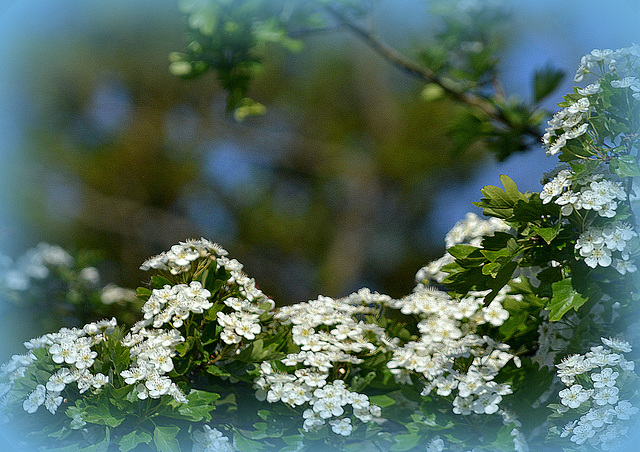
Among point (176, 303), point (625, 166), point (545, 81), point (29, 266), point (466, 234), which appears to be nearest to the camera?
point (625, 166)

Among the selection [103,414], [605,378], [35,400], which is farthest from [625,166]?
[35,400]

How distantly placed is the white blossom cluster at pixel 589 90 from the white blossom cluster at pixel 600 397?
0.36 m

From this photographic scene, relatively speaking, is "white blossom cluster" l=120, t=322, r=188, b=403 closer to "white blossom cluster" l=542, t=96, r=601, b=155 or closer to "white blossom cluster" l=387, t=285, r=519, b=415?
"white blossom cluster" l=387, t=285, r=519, b=415

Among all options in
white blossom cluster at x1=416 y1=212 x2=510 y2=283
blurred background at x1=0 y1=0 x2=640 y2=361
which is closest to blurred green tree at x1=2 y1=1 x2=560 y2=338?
blurred background at x1=0 y1=0 x2=640 y2=361

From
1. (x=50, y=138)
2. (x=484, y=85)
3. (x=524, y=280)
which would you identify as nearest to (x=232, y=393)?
(x=524, y=280)

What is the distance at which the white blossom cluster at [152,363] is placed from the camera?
32.1 inches

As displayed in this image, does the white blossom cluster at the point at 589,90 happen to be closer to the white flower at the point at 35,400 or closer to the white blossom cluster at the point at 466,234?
the white blossom cluster at the point at 466,234

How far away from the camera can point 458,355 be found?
3.00 feet

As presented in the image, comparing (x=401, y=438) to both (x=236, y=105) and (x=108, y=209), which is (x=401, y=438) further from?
(x=108, y=209)

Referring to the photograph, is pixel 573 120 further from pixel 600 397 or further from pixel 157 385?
pixel 157 385

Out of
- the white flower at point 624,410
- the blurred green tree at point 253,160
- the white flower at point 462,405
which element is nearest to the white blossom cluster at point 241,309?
the white flower at point 462,405

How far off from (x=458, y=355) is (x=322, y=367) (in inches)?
10.1

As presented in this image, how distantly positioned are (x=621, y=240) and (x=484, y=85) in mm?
905

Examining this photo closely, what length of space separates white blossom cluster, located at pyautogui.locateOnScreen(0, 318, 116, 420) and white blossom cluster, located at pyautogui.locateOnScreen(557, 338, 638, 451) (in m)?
0.78
